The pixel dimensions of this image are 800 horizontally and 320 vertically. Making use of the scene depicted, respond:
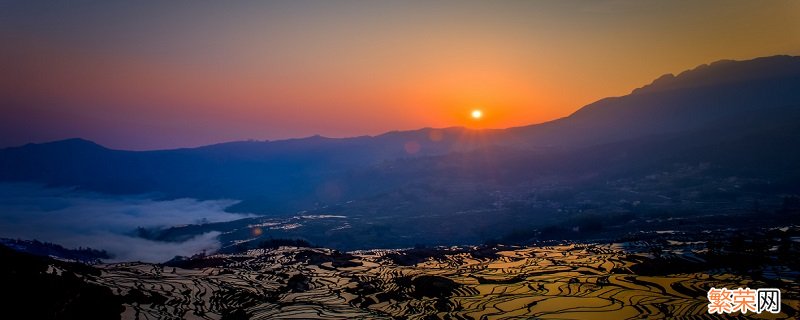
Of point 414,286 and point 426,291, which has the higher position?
point 426,291

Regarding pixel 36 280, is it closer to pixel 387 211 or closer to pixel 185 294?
pixel 185 294

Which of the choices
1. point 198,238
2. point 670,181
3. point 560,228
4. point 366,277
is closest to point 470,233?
point 560,228

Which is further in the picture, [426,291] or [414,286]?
[414,286]

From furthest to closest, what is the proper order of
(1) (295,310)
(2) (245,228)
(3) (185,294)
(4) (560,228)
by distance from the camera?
1. (2) (245,228)
2. (4) (560,228)
3. (3) (185,294)
4. (1) (295,310)

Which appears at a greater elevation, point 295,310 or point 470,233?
point 295,310

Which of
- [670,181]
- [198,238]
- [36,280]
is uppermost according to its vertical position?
[36,280]

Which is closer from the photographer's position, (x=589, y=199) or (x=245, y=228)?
(x=589, y=199)

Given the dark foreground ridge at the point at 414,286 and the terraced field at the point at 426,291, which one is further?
the terraced field at the point at 426,291

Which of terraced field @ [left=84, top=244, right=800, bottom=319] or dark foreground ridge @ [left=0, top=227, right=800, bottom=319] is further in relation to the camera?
terraced field @ [left=84, top=244, right=800, bottom=319]
